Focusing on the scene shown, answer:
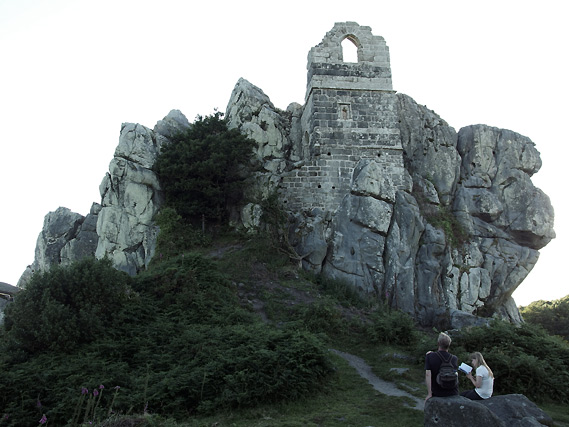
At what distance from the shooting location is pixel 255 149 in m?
26.2

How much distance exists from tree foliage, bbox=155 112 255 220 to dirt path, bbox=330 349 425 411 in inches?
431

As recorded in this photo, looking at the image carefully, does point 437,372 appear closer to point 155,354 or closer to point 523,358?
point 523,358

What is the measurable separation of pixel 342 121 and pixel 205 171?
735 cm

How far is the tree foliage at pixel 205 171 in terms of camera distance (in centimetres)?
2412

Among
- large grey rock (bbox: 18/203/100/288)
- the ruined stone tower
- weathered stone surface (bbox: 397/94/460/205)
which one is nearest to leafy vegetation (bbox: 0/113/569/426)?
the ruined stone tower

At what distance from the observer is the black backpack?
26.8 ft

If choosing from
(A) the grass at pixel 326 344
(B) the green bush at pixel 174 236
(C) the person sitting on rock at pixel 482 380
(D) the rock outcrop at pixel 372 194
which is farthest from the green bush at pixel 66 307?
(C) the person sitting on rock at pixel 482 380

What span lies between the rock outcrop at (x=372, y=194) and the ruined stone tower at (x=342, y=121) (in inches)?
2.2

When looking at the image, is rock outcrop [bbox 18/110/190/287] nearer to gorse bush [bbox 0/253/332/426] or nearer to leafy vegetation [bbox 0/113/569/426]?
leafy vegetation [bbox 0/113/569/426]

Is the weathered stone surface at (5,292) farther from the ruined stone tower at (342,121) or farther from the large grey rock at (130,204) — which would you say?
the ruined stone tower at (342,121)

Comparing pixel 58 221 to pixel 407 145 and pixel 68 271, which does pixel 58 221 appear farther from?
pixel 407 145

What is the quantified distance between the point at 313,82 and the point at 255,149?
4.45 metres

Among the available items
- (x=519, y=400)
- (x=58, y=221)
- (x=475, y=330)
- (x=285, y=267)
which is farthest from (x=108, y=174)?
(x=519, y=400)

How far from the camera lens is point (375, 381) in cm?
1373
